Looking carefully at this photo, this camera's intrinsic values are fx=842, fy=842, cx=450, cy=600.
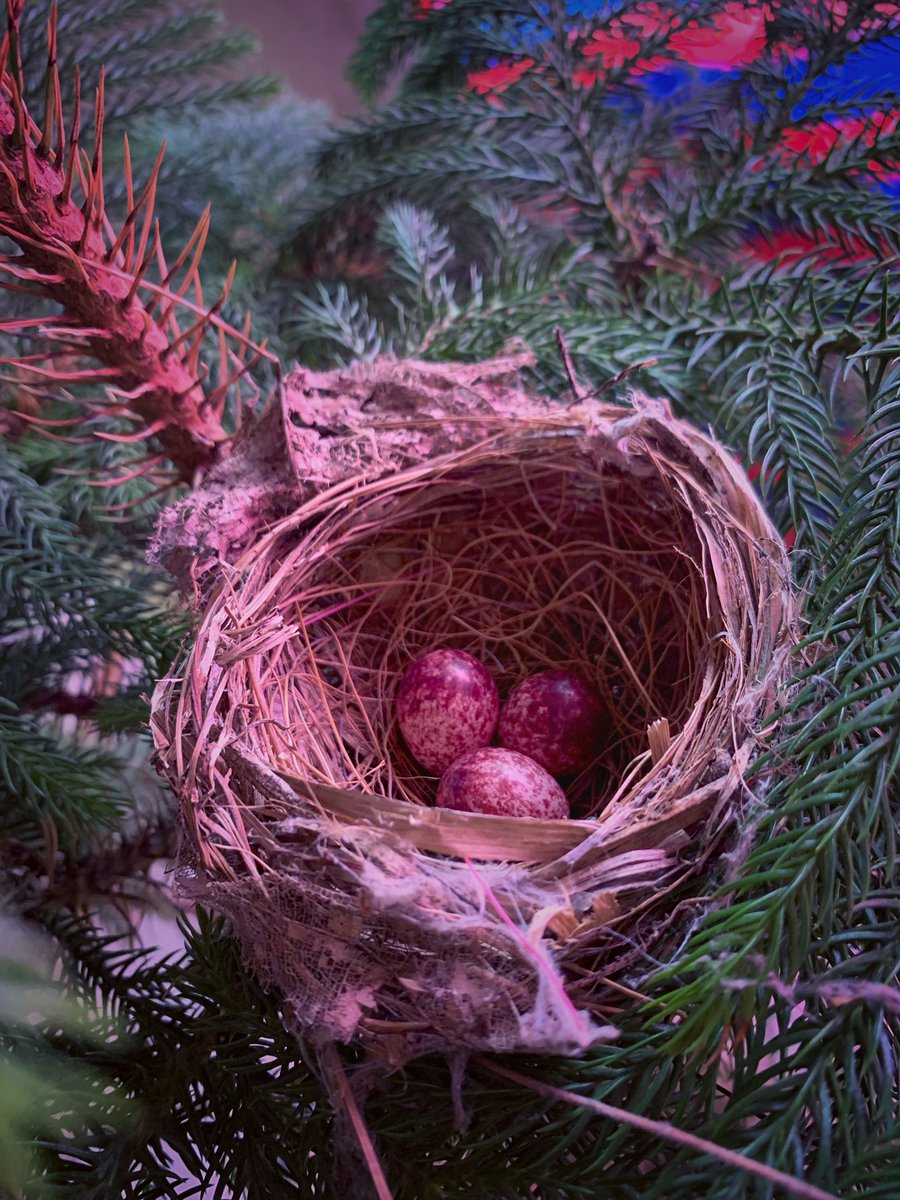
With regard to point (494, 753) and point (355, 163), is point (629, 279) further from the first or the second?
point (494, 753)

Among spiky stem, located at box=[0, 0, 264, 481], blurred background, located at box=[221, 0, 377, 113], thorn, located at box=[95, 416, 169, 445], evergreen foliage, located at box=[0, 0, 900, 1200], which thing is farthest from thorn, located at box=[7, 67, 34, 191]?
blurred background, located at box=[221, 0, 377, 113]

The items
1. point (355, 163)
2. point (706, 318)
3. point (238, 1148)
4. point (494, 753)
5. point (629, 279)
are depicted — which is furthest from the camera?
point (355, 163)

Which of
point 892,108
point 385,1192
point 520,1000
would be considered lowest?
point 385,1192

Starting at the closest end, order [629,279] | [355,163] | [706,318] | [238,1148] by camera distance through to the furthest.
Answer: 1. [238,1148]
2. [706,318]
3. [629,279]
4. [355,163]

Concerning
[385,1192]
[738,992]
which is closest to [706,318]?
[738,992]

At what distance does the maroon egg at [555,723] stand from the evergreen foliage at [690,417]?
24 centimetres

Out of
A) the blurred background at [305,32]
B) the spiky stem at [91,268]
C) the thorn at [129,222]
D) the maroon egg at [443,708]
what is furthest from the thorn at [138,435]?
the blurred background at [305,32]

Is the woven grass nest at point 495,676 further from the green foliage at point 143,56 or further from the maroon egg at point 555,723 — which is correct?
the green foliage at point 143,56

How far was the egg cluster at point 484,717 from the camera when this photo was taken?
29.7 inches

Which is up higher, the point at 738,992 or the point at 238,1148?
the point at 738,992

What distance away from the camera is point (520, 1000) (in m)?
0.45

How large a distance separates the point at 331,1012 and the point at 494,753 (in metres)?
0.29

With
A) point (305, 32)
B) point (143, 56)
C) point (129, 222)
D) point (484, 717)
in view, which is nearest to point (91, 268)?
point (129, 222)

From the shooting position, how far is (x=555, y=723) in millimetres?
757
